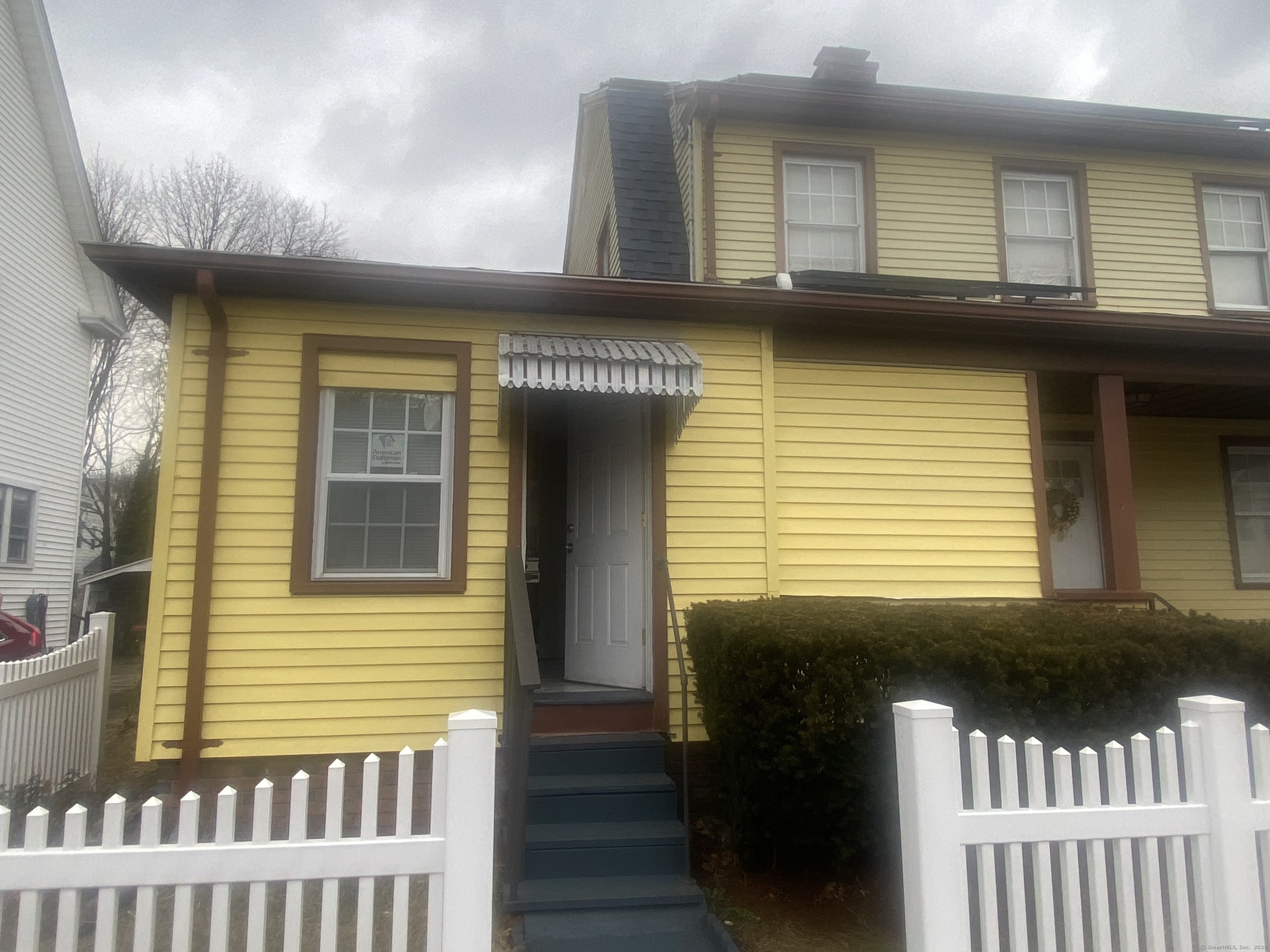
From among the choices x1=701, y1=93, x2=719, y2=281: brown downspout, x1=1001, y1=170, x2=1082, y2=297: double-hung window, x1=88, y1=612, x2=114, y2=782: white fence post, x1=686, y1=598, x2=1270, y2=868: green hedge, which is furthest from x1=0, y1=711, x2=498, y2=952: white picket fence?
x1=1001, y1=170, x2=1082, y2=297: double-hung window

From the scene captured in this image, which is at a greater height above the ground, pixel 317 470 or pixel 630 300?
pixel 630 300

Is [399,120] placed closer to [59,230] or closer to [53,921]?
[59,230]

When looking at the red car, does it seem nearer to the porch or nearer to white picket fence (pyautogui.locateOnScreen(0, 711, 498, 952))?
white picket fence (pyautogui.locateOnScreen(0, 711, 498, 952))

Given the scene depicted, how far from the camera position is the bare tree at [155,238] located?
23703 millimetres

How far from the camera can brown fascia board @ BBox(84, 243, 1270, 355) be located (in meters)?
5.23

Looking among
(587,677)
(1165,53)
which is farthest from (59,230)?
(1165,53)

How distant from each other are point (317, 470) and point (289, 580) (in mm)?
742

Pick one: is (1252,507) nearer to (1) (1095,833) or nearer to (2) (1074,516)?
(2) (1074,516)

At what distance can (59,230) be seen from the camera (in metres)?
13.1

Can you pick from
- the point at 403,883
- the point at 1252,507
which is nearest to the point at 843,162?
the point at 1252,507

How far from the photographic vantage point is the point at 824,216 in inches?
306

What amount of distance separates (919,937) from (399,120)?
42.9 meters

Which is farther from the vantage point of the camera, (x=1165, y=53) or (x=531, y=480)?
(x=1165, y=53)

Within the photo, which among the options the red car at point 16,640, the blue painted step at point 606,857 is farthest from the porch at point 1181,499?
the red car at point 16,640
